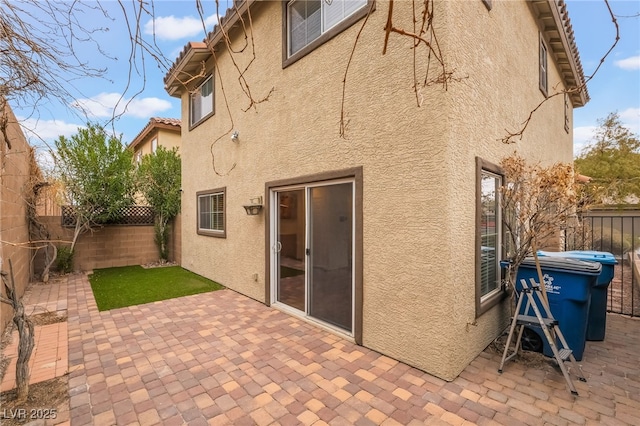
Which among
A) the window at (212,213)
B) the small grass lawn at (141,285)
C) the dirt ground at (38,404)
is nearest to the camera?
the dirt ground at (38,404)

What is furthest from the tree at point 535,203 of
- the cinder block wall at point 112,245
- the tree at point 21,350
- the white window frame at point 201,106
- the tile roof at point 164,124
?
the tile roof at point 164,124

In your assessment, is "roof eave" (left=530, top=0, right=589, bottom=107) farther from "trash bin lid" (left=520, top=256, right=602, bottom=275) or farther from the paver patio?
the paver patio

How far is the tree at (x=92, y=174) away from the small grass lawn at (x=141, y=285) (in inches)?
69.8

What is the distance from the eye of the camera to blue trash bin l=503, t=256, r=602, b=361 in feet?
14.6

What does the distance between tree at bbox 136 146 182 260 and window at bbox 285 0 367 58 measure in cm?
865

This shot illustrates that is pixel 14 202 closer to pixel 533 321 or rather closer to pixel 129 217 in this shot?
pixel 129 217

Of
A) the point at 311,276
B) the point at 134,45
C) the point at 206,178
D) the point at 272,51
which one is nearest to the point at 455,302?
the point at 311,276

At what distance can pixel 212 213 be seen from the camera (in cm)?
990

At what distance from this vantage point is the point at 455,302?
13.6 feet

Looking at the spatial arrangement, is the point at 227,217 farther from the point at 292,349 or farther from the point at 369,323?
the point at 369,323

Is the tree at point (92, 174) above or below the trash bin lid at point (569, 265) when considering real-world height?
above

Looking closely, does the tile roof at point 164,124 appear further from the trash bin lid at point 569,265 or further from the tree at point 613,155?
the tree at point 613,155

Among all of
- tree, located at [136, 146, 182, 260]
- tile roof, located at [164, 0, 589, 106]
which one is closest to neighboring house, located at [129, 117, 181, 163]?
tree, located at [136, 146, 182, 260]

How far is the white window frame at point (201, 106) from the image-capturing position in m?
9.63
